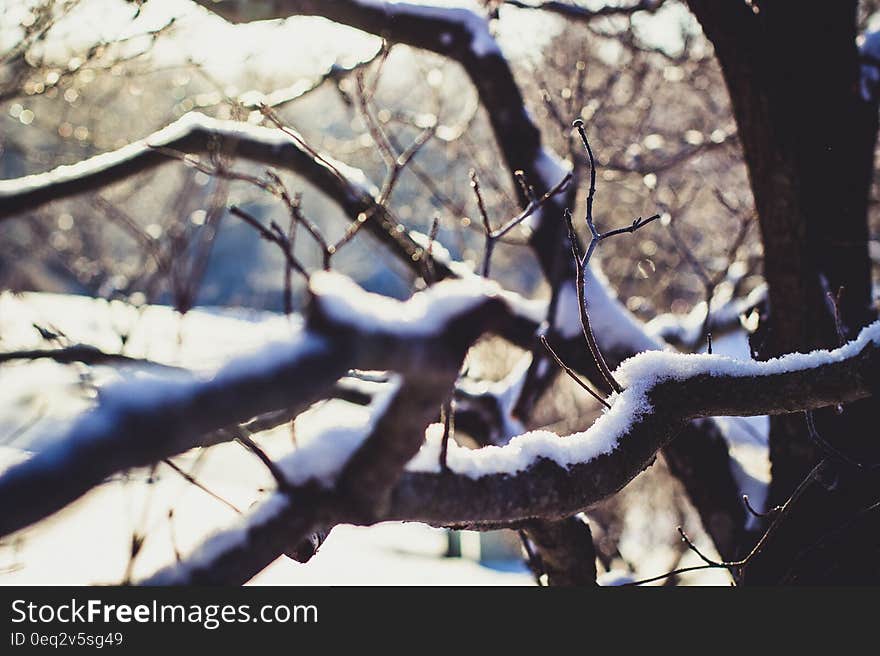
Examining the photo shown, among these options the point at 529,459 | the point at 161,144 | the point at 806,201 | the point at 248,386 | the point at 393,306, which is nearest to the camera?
the point at 248,386

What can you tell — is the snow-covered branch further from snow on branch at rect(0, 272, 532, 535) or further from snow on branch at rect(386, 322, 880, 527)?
snow on branch at rect(0, 272, 532, 535)

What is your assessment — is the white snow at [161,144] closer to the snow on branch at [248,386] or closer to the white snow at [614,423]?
the white snow at [614,423]

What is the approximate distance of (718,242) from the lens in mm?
12039

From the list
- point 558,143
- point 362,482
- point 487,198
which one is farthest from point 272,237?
point 487,198

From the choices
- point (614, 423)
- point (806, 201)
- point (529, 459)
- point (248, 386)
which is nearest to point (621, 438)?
point (614, 423)

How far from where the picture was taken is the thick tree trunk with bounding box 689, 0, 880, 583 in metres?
2.80

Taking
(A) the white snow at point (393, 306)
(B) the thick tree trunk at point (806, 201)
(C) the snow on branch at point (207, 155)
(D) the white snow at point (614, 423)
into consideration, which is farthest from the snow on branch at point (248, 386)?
(C) the snow on branch at point (207, 155)

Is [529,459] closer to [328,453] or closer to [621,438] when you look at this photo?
[621,438]

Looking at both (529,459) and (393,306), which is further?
(529,459)

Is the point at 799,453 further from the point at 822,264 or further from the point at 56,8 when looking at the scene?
the point at 56,8

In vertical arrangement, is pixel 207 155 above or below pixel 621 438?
above

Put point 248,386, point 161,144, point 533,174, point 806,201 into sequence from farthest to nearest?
point 533,174 < point 161,144 < point 806,201 < point 248,386

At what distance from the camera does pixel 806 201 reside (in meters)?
2.99

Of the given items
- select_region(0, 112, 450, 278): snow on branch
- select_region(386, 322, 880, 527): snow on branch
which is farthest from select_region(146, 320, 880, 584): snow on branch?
select_region(0, 112, 450, 278): snow on branch
